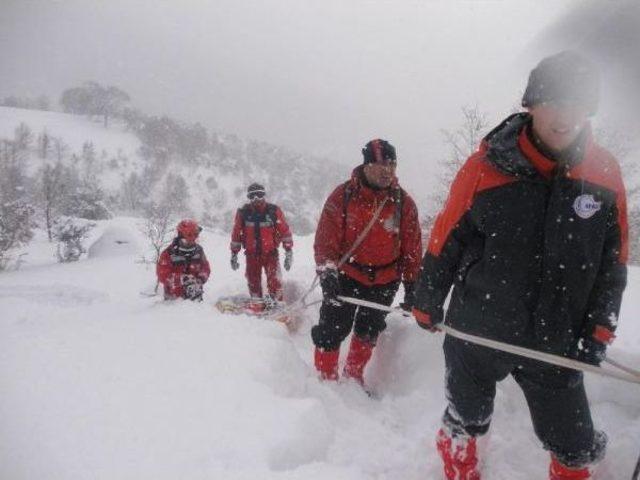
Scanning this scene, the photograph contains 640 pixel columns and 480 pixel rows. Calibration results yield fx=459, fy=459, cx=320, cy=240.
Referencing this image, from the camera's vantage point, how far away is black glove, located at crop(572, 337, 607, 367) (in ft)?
6.67

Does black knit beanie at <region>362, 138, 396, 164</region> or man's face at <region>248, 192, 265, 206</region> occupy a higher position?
black knit beanie at <region>362, 138, 396, 164</region>

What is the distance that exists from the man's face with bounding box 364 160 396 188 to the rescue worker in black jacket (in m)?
1.21

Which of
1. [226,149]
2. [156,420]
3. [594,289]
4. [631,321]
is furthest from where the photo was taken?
[226,149]

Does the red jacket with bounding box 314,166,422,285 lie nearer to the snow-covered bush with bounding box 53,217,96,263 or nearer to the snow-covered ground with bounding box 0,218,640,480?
the snow-covered ground with bounding box 0,218,640,480

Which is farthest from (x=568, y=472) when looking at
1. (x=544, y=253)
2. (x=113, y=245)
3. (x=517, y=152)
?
(x=113, y=245)

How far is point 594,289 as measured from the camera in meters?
→ 2.03

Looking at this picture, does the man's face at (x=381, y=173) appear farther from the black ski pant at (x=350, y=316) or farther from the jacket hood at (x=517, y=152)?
the jacket hood at (x=517, y=152)

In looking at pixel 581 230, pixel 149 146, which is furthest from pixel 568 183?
pixel 149 146

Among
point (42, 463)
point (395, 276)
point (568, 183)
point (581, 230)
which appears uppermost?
point (568, 183)

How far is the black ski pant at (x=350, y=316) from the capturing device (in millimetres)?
3688

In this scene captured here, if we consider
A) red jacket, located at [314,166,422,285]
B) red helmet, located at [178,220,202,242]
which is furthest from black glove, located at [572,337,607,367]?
red helmet, located at [178,220,202,242]

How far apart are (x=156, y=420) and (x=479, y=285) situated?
64.1 inches

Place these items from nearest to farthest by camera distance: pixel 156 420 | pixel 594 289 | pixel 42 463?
pixel 42 463
pixel 594 289
pixel 156 420

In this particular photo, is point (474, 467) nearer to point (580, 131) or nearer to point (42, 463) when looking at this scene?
point (580, 131)
